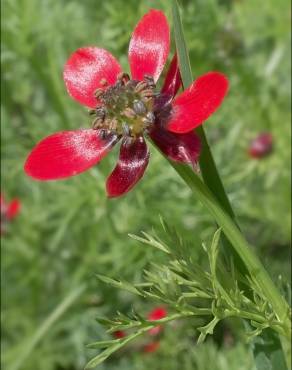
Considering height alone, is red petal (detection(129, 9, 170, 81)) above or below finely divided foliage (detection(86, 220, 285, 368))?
above

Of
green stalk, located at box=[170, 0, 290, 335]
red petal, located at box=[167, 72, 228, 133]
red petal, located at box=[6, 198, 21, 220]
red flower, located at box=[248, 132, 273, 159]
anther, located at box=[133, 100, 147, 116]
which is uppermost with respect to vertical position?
red petal, located at box=[167, 72, 228, 133]

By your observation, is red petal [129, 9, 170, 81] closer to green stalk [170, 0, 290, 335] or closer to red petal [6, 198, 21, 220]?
green stalk [170, 0, 290, 335]

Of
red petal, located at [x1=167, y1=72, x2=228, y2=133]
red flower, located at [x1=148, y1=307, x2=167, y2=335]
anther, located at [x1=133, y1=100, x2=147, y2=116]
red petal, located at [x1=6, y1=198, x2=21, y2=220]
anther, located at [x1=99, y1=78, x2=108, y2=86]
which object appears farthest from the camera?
red petal, located at [x1=6, y1=198, x2=21, y2=220]

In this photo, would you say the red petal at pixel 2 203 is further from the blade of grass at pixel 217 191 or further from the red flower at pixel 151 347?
the blade of grass at pixel 217 191

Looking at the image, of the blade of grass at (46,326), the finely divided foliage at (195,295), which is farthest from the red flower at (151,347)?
the finely divided foliage at (195,295)

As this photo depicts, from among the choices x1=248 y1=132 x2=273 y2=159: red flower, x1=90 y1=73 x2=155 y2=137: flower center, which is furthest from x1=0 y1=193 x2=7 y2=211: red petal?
x1=90 y1=73 x2=155 y2=137: flower center

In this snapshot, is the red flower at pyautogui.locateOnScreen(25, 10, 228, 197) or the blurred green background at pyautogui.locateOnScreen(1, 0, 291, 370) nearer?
the red flower at pyautogui.locateOnScreen(25, 10, 228, 197)

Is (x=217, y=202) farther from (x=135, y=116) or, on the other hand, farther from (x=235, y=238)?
(x=135, y=116)
